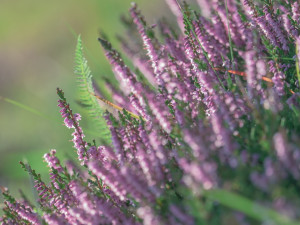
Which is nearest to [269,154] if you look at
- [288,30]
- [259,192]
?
[259,192]

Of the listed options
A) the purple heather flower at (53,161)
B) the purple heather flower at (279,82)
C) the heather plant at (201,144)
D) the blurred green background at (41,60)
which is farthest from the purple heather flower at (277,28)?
the blurred green background at (41,60)

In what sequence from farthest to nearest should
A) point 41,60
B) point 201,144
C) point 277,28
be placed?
point 41,60
point 277,28
point 201,144

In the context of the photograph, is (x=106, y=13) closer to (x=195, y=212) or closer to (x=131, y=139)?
(x=131, y=139)

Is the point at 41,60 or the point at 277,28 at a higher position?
the point at 41,60

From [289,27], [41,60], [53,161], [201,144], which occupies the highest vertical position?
[41,60]

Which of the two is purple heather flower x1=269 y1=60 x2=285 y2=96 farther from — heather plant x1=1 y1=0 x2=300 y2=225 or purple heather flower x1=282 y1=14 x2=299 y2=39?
purple heather flower x1=282 y1=14 x2=299 y2=39

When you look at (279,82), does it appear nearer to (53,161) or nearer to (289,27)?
(289,27)

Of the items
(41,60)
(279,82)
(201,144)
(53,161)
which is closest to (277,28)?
(279,82)

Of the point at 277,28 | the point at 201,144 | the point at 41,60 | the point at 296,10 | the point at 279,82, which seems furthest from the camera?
the point at 41,60

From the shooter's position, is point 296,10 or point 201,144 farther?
point 296,10
